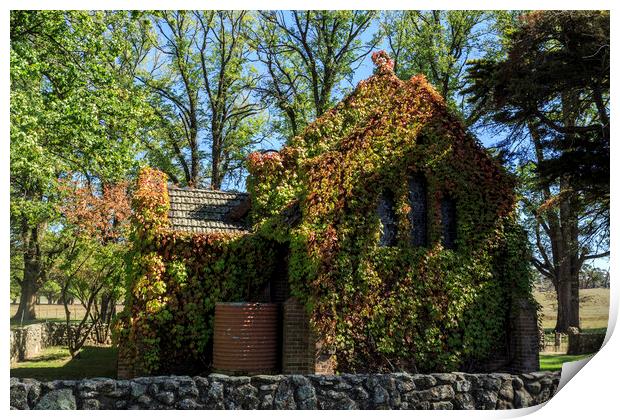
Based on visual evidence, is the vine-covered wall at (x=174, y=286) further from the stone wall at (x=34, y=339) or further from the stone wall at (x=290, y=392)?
the stone wall at (x=34, y=339)

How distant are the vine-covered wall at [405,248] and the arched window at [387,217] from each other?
0.10 m

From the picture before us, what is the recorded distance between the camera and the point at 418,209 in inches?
560

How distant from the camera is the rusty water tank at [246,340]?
12.8m

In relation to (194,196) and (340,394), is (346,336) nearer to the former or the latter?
(340,394)

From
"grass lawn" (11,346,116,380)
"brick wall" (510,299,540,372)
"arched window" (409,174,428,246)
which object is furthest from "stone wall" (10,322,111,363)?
"brick wall" (510,299,540,372)

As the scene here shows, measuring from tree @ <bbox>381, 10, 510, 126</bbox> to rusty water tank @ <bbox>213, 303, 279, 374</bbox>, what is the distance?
70.3ft

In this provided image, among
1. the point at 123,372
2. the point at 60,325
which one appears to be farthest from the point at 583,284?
the point at 60,325

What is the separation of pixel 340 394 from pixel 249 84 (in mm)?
26950

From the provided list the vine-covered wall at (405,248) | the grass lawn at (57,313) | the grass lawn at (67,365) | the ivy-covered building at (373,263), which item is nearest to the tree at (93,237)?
the grass lawn at (67,365)

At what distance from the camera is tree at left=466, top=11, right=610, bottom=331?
655 inches

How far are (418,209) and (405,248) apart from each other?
4.13 feet

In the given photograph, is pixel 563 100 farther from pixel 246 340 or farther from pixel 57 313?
pixel 57 313

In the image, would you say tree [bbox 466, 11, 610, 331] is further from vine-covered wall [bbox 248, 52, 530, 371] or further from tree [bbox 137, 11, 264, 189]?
tree [bbox 137, 11, 264, 189]
